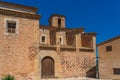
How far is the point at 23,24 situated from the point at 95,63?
10169 mm

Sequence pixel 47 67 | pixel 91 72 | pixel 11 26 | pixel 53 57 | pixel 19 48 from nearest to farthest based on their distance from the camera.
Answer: pixel 19 48, pixel 11 26, pixel 47 67, pixel 53 57, pixel 91 72

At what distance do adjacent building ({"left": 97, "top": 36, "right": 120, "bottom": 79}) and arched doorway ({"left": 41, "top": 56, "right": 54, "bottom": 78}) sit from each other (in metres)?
5.63

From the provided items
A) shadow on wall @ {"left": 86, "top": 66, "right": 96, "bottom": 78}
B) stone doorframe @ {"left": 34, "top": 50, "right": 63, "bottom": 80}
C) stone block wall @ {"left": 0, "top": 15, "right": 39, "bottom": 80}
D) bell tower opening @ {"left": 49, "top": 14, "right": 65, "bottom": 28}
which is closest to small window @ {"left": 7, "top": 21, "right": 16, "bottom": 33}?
stone block wall @ {"left": 0, "top": 15, "right": 39, "bottom": 80}

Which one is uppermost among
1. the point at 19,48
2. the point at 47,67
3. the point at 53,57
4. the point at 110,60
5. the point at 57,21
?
the point at 57,21

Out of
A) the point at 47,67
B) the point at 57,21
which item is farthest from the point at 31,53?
the point at 57,21

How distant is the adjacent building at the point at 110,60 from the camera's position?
1906cm

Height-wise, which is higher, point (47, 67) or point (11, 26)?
point (11, 26)

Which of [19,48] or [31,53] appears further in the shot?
[31,53]

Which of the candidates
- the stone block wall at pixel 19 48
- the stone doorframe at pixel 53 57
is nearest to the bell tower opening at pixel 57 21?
the stone doorframe at pixel 53 57

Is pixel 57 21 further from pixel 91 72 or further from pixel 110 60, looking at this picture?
pixel 110 60

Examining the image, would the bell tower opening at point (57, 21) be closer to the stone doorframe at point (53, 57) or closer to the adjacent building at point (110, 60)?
the adjacent building at point (110, 60)

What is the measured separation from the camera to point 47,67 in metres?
18.6

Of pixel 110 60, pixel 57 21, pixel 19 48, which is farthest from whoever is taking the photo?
pixel 57 21

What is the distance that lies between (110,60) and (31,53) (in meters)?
8.73
